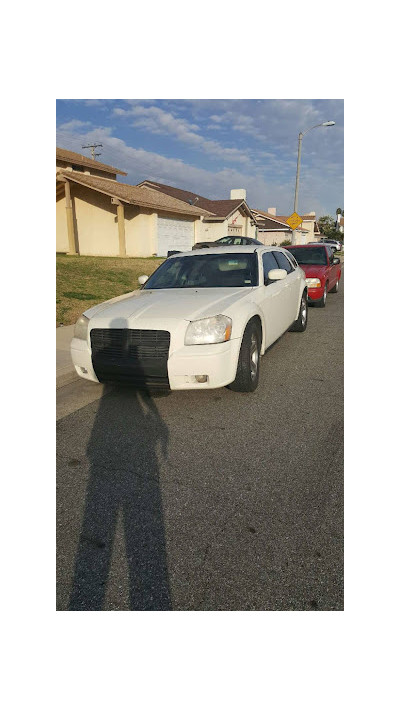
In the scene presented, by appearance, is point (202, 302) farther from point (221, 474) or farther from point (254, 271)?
point (221, 474)

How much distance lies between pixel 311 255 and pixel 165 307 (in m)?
8.39

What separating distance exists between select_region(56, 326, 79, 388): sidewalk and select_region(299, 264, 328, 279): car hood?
6.06m

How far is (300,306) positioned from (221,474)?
491 cm

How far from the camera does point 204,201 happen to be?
119 feet

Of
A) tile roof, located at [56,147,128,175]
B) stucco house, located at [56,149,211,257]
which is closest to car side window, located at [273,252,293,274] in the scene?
stucco house, located at [56,149,211,257]

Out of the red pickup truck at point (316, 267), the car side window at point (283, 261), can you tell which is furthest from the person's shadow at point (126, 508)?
the red pickup truck at point (316, 267)

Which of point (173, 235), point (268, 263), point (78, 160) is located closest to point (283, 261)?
point (268, 263)

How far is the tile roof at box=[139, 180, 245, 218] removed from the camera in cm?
3278

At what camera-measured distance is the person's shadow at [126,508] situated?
Result: 2.03 meters

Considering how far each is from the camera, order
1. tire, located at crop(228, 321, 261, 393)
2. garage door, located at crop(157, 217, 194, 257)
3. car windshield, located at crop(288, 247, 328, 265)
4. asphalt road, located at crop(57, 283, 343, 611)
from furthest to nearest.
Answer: garage door, located at crop(157, 217, 194, 257) < car windshield, located at crop(288, 247, 328, 265) < tire, located at crop(228, 321, 261, 393) < asphalt road, located at crop(57, 283, 343, 611)

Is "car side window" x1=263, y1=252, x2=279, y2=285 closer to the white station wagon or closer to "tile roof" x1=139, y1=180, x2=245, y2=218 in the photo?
the white station wagon

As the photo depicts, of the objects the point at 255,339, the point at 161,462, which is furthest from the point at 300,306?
the point at 161,462

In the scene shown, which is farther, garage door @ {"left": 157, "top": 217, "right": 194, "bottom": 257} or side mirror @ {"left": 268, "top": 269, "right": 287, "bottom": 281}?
garage door @ {"left": 157, "top": 217, "right": 194, "bottom": 257}

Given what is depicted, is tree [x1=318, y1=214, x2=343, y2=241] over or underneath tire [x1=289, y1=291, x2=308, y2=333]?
over
